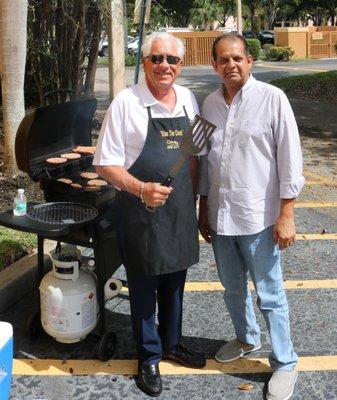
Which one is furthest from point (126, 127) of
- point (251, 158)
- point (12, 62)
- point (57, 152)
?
point (12, 62)

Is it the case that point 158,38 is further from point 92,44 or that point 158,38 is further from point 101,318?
point 92,44

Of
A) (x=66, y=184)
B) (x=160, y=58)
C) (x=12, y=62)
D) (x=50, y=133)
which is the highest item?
(x=12, y=62)

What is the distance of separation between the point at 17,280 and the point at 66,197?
849 mm

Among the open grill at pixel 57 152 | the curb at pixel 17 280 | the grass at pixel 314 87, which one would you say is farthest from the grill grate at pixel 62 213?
the grass at pixel 314 87

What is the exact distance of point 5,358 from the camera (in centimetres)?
252

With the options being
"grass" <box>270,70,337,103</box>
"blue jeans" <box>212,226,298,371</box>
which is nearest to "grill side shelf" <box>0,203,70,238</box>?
"blue jeans" <box>212,226,298,371</box>

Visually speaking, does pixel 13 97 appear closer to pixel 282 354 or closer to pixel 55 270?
pixel 55 270

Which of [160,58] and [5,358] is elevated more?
[160,58]

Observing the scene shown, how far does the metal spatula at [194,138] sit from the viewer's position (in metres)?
2.56

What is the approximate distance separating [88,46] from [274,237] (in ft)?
22.9

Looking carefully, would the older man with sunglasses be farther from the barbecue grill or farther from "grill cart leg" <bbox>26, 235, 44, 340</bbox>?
"grill cart leg" <bbox>26, 235, 44, 340</bbox>

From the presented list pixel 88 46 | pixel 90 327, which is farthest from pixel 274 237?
pixel 88 46

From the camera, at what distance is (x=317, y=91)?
50.0 feet

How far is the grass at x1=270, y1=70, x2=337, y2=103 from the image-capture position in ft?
48.2
